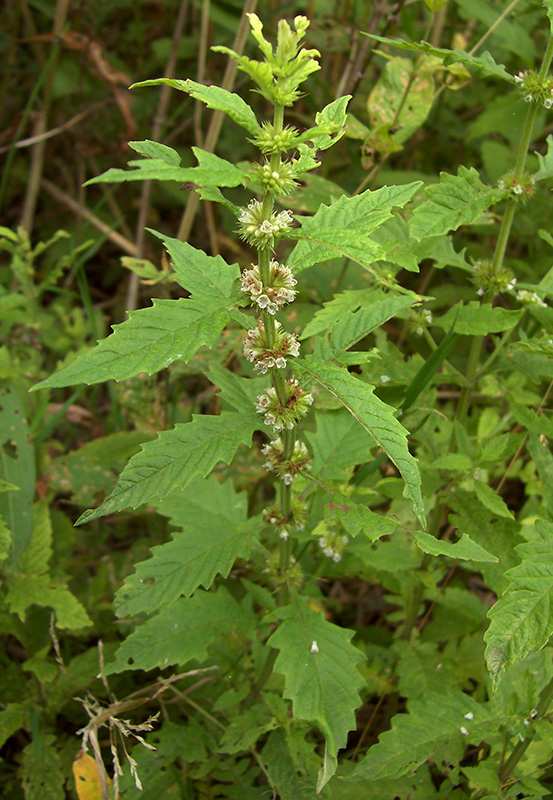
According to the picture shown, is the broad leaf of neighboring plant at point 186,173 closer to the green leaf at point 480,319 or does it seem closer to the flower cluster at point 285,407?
the flower cluster at point 285,407

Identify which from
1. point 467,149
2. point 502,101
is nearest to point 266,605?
point 502,101

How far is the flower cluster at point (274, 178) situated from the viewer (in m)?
1.53

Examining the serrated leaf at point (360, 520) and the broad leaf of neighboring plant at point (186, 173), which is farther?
the serrated leaf at point (360, 520)

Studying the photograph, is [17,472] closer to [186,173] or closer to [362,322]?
[362,322]

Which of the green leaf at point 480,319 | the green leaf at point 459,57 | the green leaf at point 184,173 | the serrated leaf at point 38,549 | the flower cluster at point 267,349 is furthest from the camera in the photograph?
the serrated leaf at point 38,549

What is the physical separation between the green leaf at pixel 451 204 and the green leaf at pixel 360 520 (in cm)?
82

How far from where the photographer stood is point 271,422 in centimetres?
181

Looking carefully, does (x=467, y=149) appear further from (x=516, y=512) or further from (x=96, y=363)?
(x=96, y=363)

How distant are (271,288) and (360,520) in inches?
26.1

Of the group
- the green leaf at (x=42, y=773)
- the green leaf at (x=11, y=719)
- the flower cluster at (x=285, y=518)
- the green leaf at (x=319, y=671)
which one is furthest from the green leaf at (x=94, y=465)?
the green leaf at (x=319, y=671)

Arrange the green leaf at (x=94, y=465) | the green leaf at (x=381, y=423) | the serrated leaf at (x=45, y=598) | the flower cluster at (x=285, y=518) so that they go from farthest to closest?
the green leaf at (x=94, y=465) < the serrated leaf at (x=45, y=598) < the flower cluster at (x=285, y=518) < the green leaf at (x=381, y=423)

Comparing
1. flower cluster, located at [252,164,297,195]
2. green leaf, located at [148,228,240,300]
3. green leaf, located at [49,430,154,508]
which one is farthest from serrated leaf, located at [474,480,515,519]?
green leaf, located at [49,430,154,508]

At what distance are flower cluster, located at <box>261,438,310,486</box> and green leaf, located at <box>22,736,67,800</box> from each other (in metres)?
1.38

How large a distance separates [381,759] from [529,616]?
0.67 m
